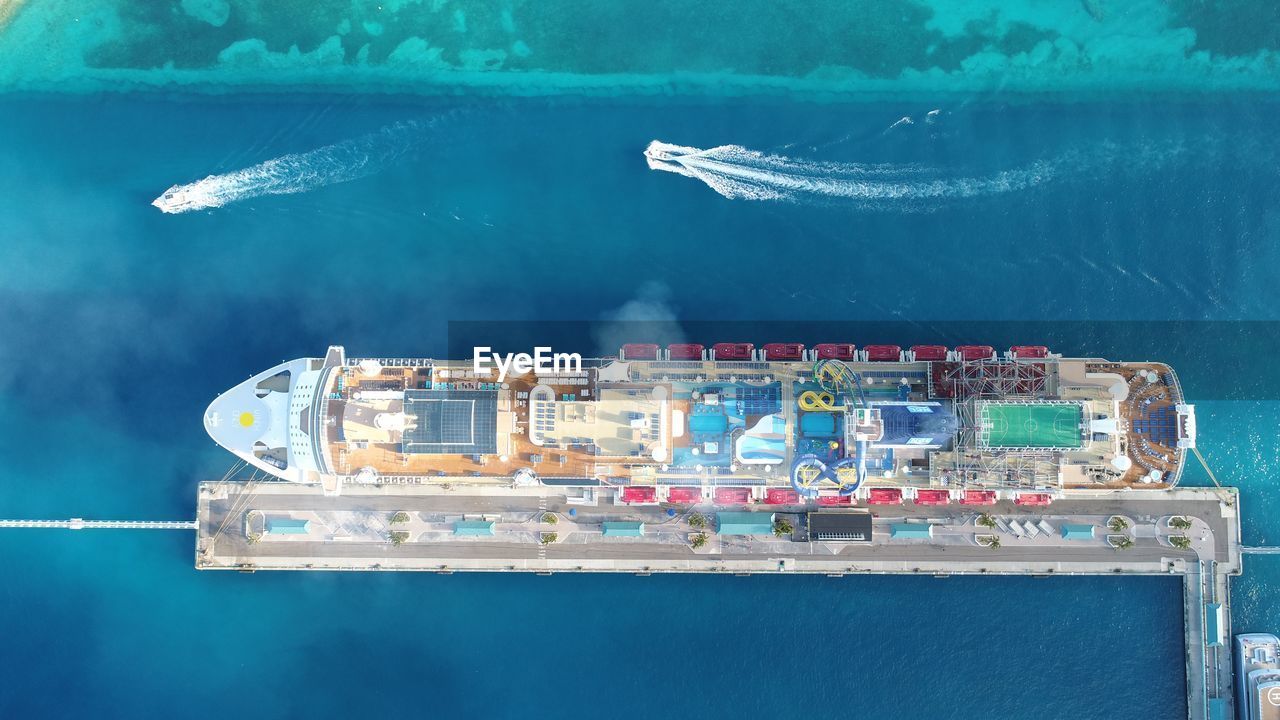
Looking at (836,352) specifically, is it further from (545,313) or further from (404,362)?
(404,362)

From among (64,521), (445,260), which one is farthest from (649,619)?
(64,521)

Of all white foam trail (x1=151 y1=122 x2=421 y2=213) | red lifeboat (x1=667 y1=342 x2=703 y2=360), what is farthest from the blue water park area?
white foam trail (x1=151 y1=122 x2=421 y2=213)

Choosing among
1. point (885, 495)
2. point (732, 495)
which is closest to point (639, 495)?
point (732, 495)

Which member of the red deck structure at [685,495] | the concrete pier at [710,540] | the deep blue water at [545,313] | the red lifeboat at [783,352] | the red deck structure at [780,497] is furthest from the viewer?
the deep blue water at [545,313]

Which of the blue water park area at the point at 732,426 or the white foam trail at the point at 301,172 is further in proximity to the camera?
the white foam trail at the point at 301,172

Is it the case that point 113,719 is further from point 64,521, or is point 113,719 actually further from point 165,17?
point 165,17

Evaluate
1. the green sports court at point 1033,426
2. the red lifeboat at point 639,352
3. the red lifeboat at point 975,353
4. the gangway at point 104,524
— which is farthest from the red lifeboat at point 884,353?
the gangway at point 104,524

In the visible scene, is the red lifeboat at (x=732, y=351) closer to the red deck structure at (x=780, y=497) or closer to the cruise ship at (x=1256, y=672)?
the red deck structure at (x=780, y=497)

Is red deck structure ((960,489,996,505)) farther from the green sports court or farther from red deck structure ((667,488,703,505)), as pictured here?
red deck structure ((667,488,703,505))
